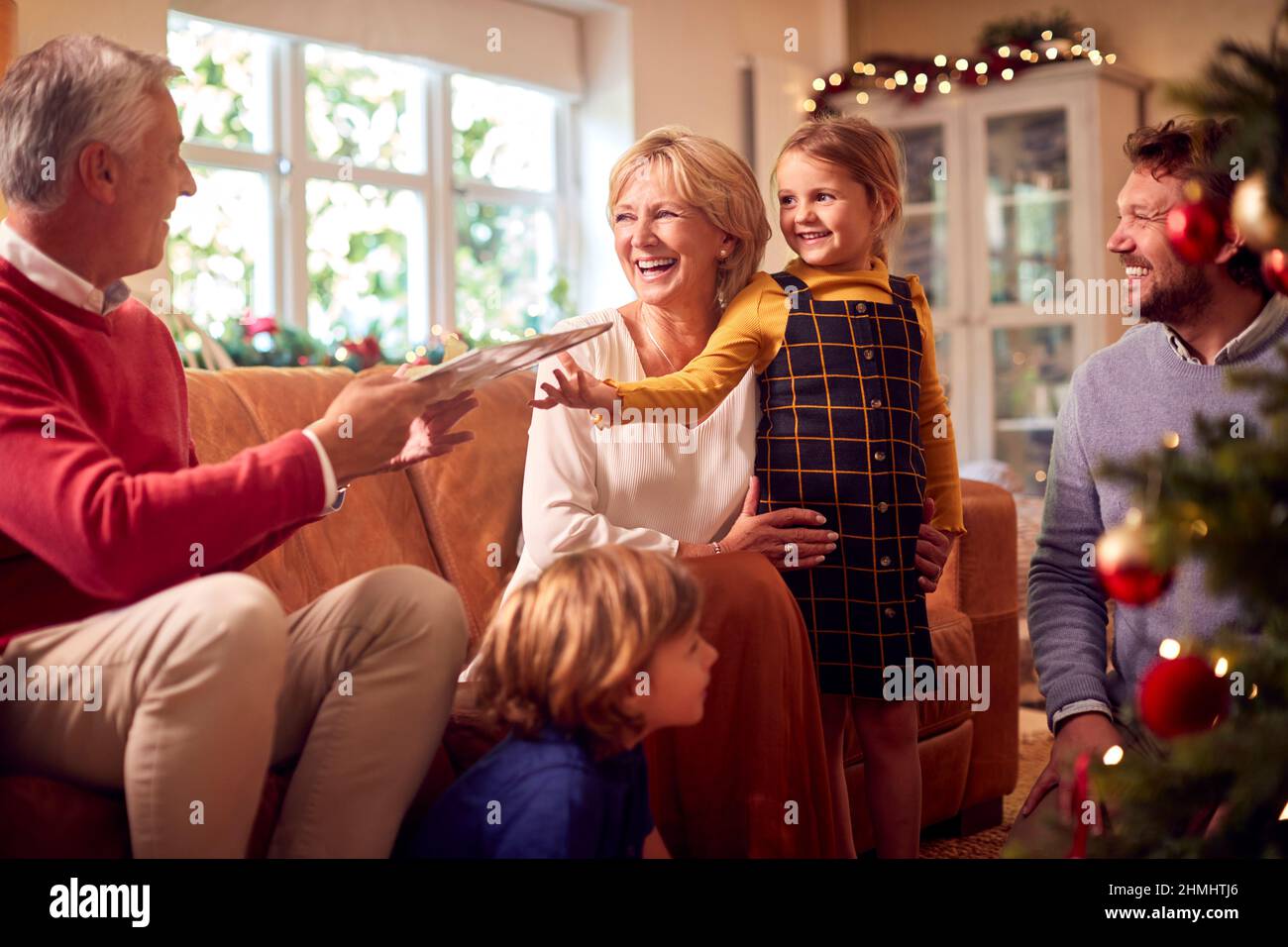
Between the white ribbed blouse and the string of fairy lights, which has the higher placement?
the string of fairy lights

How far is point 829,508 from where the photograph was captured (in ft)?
5.93

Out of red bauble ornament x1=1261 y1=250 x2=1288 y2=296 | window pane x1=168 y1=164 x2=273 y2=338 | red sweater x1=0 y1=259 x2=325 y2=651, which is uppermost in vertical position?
window pane x1=168 y1=164 x2=273 y2=338

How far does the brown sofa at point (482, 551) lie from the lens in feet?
6.59

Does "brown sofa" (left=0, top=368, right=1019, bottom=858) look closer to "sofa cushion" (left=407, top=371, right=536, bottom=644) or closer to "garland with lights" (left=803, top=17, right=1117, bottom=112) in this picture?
"sofa cushion" (left=407, top=371, right=536, bottom=644)

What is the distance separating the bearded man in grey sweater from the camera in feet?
5.22

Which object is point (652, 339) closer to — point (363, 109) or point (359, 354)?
point (359, 354)

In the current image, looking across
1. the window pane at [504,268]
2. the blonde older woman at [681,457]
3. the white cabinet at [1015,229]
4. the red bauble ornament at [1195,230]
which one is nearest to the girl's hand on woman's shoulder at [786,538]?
the blonde older woman at [681,457]

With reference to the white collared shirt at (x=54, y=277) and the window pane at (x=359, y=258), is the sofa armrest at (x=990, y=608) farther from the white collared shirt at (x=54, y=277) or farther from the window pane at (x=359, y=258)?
the window pane at (x=359, y=258)

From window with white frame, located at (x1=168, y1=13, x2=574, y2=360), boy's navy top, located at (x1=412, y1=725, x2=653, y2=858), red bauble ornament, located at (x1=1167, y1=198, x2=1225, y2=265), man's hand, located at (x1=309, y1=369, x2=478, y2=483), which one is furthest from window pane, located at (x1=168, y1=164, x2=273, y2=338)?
red bauble ornament, located at (x1=1167, y1=198, x2=1225, y2=265)

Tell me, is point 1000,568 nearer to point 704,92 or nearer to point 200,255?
point 200,255

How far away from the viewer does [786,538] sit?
1760 mm

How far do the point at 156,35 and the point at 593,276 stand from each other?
227 centimetres

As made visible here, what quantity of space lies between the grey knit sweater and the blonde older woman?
0.30m

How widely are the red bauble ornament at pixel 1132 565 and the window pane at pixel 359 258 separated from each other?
4089 mm
